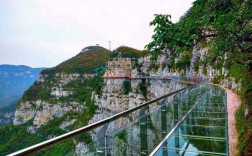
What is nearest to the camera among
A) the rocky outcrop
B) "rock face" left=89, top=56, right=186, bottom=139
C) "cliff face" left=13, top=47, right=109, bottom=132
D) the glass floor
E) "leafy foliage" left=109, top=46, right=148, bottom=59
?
the glass floor

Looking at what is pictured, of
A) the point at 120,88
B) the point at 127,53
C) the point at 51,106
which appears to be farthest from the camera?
the point at 51,106

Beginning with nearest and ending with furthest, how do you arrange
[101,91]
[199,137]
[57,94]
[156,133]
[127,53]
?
[156,133] < [199,137] < [127,53] < [101,91] < [57,94]

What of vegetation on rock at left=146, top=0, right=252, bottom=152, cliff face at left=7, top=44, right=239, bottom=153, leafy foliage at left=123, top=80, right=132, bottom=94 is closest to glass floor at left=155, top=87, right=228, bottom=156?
vegetation on rock at left=146, top=0, right=252, bottom=152

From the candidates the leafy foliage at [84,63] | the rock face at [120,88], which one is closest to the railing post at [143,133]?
the rock face at [120,88]

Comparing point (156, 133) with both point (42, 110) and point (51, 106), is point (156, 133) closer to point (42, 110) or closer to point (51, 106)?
point (51, 106)

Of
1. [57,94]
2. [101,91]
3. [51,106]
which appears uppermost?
[101,91]

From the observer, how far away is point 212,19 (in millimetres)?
6242

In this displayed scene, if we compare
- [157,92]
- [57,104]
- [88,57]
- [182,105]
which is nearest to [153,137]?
[182,105]

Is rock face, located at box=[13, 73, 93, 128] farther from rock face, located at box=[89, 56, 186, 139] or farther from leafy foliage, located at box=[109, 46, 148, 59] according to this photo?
leafy foliage, located at box=[109, 46, 148, 59]

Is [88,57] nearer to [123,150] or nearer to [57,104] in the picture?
[57,104]

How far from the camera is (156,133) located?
4.73m

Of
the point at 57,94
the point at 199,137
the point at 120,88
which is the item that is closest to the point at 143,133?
the point at 199,137

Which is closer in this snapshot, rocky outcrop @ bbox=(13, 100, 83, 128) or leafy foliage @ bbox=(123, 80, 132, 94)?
leafy foliage @ bbox=(123, 80, 132, 94)

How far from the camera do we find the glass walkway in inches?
102
